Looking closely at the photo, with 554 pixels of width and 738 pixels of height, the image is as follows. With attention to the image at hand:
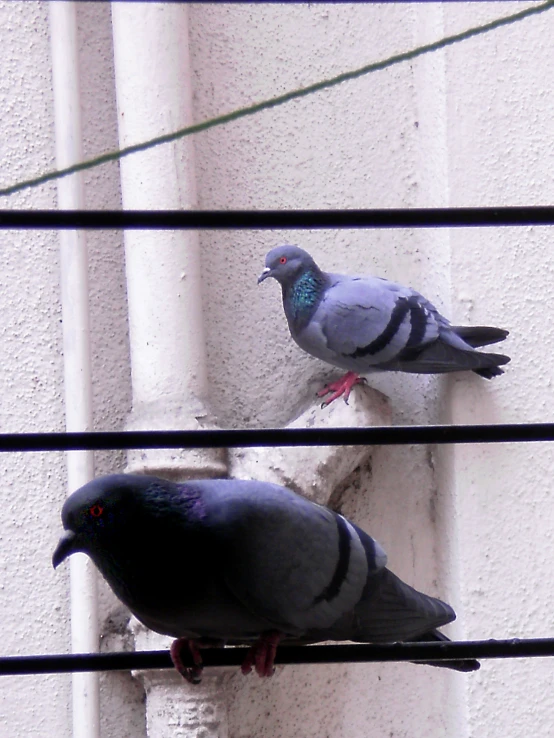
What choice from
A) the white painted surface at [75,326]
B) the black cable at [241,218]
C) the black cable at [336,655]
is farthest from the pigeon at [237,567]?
the white painted surface at [75,326]

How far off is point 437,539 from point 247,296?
603 mm

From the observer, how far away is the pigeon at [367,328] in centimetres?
179

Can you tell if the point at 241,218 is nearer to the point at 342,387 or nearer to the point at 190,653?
the point at 190,653

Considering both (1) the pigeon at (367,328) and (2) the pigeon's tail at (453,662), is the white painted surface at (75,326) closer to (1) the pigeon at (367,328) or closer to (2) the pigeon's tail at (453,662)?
(1) the pigeon at (367,328)

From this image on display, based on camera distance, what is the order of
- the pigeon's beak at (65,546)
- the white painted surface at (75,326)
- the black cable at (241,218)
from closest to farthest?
1. the black cable at (241,218)
2. the pigeon's beak at (65,546)
3. the white painted surface at (75,326)

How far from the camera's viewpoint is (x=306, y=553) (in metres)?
1.15

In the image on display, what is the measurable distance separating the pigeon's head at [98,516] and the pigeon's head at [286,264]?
0.88m

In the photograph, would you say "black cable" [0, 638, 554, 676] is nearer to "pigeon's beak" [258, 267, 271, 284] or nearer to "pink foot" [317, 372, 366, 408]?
"pink foot" [317, 372, 366, 408]

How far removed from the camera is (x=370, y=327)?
184cm

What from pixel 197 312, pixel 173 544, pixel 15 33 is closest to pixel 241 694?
pixel 197 312

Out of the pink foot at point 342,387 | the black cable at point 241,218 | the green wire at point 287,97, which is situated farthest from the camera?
the pink foot at point 342,387

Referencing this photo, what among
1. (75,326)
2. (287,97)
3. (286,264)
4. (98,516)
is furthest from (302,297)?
(98,516)

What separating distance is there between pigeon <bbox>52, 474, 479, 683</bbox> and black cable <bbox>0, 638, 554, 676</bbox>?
0.75 feet

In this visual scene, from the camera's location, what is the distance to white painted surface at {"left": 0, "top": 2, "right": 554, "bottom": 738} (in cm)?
176
